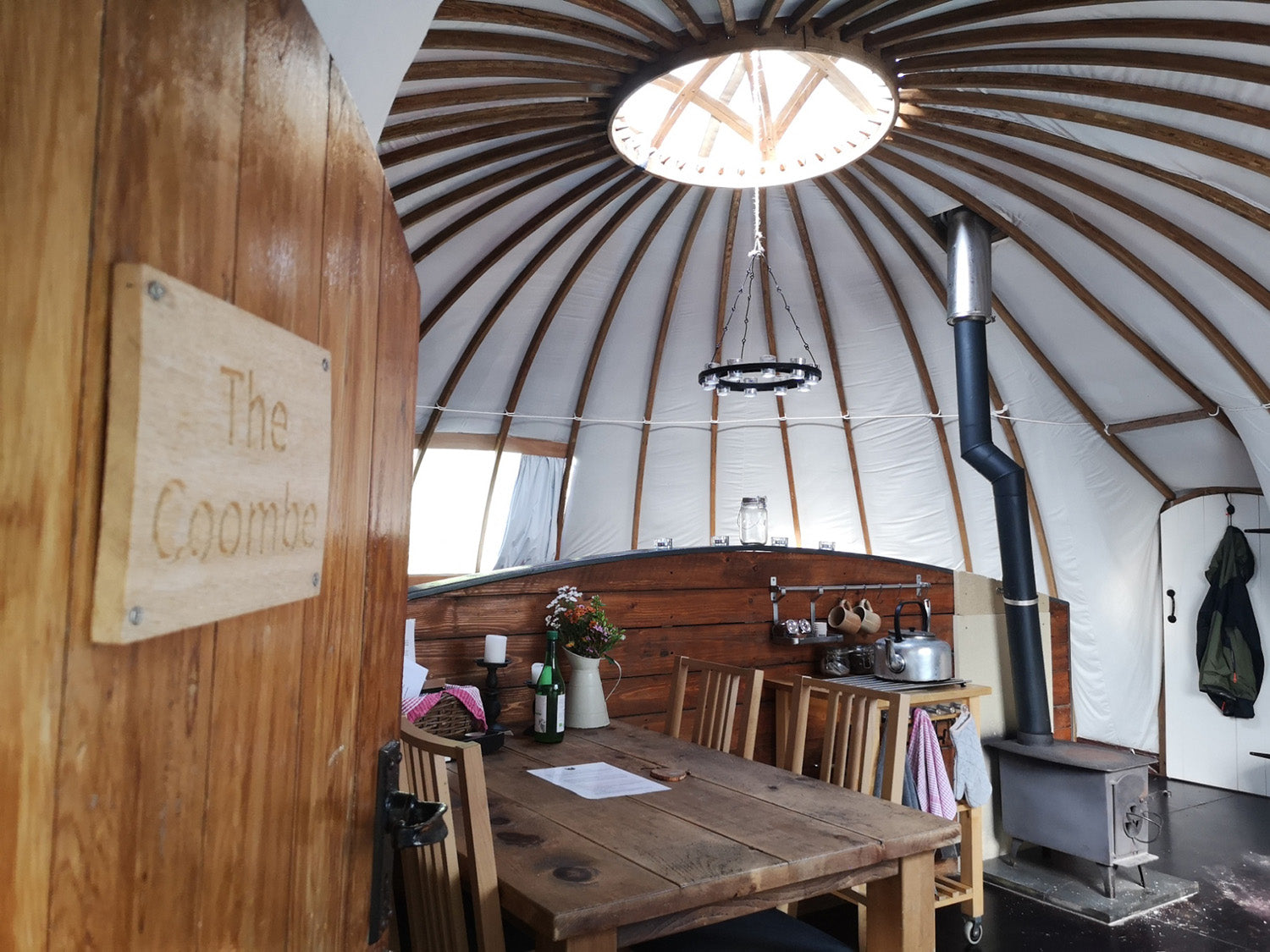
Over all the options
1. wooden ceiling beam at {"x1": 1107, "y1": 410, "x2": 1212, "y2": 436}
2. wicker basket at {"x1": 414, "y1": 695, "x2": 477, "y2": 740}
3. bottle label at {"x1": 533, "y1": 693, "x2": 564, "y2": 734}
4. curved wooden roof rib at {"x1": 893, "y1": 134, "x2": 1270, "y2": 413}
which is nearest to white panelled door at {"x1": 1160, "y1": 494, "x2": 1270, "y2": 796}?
wooden ceiling beam at {"x1": 1107, "y1": 410, "x2": 1212, "y2": 436}

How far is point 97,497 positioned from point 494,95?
11.0 ft

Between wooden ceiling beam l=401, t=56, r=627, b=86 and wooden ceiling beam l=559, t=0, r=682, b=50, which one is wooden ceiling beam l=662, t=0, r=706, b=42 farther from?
wooden ceiling beam l=401, t=56, r=627, b=86

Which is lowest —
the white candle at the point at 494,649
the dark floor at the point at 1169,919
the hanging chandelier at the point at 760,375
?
the dark floor at the point at 1169,919

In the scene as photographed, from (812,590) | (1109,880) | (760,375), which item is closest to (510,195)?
(760,375)

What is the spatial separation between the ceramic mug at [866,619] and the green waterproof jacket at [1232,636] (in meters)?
3.44

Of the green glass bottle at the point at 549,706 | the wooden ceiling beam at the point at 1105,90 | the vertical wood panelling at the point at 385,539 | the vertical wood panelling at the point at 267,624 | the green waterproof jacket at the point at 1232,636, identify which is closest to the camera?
the vertical wood panelling at the point at 267,624

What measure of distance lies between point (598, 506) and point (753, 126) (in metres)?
3.36

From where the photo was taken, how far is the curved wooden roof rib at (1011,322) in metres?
4.65

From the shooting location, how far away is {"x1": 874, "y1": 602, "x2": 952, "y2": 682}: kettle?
371 centimetres

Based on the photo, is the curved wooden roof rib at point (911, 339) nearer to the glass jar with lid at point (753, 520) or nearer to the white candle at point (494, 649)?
the glass jar with lid at point (753, 520)

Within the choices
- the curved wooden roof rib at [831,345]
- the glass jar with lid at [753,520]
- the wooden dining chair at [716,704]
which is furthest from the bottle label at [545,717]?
the curved wooden roof rib at [831,345]

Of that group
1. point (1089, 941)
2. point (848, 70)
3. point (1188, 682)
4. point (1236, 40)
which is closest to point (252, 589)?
point (1236, 40)

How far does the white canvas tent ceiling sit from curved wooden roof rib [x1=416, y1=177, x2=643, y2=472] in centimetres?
3

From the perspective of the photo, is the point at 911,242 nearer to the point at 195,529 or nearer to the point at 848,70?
the point at 848,70
